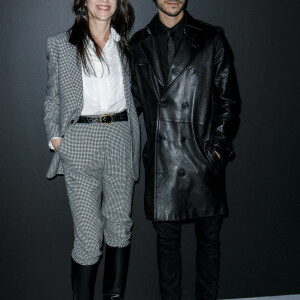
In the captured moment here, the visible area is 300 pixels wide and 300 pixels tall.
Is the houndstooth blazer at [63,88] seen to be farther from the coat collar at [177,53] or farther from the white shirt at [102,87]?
the coat collar at [177,53]

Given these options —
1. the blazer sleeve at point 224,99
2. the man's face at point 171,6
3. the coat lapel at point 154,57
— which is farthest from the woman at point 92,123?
the blazer sleeve at point 224,99

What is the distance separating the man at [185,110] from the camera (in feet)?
7.39

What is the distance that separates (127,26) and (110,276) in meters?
1.48

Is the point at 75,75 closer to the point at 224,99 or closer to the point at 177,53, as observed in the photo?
the point at 177,53

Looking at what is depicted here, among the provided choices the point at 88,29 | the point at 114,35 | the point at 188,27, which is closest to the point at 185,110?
the point at 188,27

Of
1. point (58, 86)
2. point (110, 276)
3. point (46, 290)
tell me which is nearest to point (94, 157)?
point (58, 86)

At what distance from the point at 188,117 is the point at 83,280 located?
109 cm

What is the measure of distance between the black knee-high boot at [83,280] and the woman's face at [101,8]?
4.47 ft

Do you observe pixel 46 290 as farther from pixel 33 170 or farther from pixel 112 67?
pixel 112 67

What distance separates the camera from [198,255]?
2473 millimetres

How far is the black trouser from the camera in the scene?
2.39 metres

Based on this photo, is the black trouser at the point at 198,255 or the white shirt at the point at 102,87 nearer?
the white shirt at the point at 102,87

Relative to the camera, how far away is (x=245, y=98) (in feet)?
8.75

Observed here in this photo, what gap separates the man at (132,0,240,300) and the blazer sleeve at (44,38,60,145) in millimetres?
460
